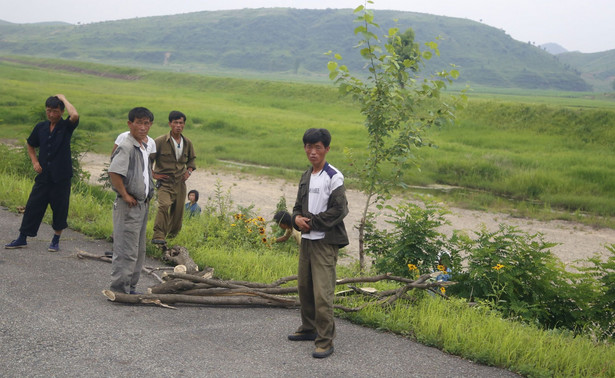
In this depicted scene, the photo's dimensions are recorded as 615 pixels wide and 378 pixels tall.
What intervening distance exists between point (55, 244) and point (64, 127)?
1515mm

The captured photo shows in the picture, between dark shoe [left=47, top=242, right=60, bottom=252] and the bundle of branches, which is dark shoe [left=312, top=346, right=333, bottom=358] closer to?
the bundle of branches

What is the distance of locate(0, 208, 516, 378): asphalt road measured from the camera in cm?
419

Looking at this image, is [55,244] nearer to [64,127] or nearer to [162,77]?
[64,127]

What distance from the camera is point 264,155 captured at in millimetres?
23594

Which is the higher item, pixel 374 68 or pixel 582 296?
pixel 374 68

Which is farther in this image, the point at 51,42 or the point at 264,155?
the point at 51,42

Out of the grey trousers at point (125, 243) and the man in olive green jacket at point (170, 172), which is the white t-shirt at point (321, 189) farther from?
the man in olive green jacket at point (170, 172)

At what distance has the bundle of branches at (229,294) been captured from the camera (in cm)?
553

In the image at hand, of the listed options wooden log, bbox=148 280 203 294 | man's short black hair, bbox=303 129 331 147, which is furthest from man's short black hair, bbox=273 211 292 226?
wooden log, bbox=148 280 203 294

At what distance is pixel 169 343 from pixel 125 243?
146cm

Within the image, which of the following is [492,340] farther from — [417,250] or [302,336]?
[417,250]

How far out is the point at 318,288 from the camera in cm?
469

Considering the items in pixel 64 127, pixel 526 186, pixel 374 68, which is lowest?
pixel 526 186

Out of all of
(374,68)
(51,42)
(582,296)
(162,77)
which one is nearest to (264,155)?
(374,68)
